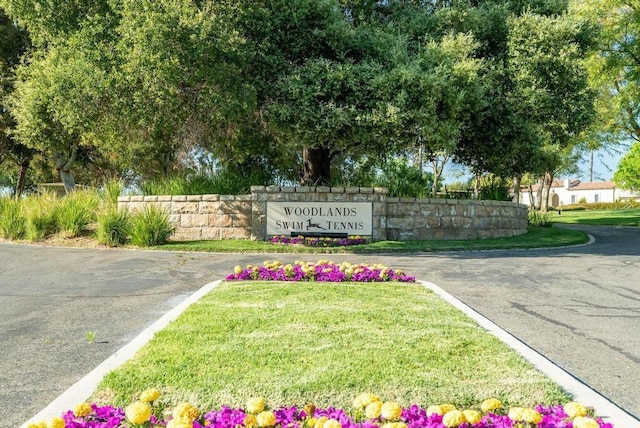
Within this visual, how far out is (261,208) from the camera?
44.7 feet

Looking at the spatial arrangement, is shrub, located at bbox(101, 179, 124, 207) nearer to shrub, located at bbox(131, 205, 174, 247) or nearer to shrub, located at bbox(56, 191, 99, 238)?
shrub, located at bbox(56, 191, 99, 238)

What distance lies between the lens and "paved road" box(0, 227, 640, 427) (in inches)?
142

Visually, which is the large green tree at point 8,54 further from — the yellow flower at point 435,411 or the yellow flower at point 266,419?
the yellow flower at point 435,411

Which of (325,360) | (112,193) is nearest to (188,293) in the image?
(325,360)

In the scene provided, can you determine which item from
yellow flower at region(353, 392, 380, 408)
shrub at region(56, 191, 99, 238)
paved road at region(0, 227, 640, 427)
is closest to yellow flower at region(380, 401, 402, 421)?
yellow flower at region(353, 392, 380, 408)

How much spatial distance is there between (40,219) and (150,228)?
151 inches

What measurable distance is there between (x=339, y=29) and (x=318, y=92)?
2.25 meters

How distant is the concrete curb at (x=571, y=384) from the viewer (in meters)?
2.74

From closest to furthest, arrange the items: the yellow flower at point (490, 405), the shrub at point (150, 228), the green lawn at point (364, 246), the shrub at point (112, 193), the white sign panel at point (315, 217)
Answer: the yellow flower at point (490, 405)
the green lawn at point (364, 246)
the shrub at point (150, 228)
the white sign panel at point (315, 217)
the shrub at point (112, 193)

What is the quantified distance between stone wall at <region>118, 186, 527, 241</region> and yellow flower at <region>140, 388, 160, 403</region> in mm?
10797

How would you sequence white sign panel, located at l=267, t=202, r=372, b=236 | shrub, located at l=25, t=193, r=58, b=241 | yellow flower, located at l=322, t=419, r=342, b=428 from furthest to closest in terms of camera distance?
white sign panel, located at l=267, t=202, r=372, b=236 → shrub, located at l=25, t=193, r=58, b=241 → yellow flower, located at l=322, t=419, r=342, b=428

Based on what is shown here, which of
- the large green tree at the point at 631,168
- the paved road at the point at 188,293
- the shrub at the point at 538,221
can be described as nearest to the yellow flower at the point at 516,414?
the paved road at the point at 188,293

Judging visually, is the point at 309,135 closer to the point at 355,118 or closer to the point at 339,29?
the point at 355,118

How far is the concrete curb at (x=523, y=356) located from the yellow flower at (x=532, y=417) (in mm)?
508
